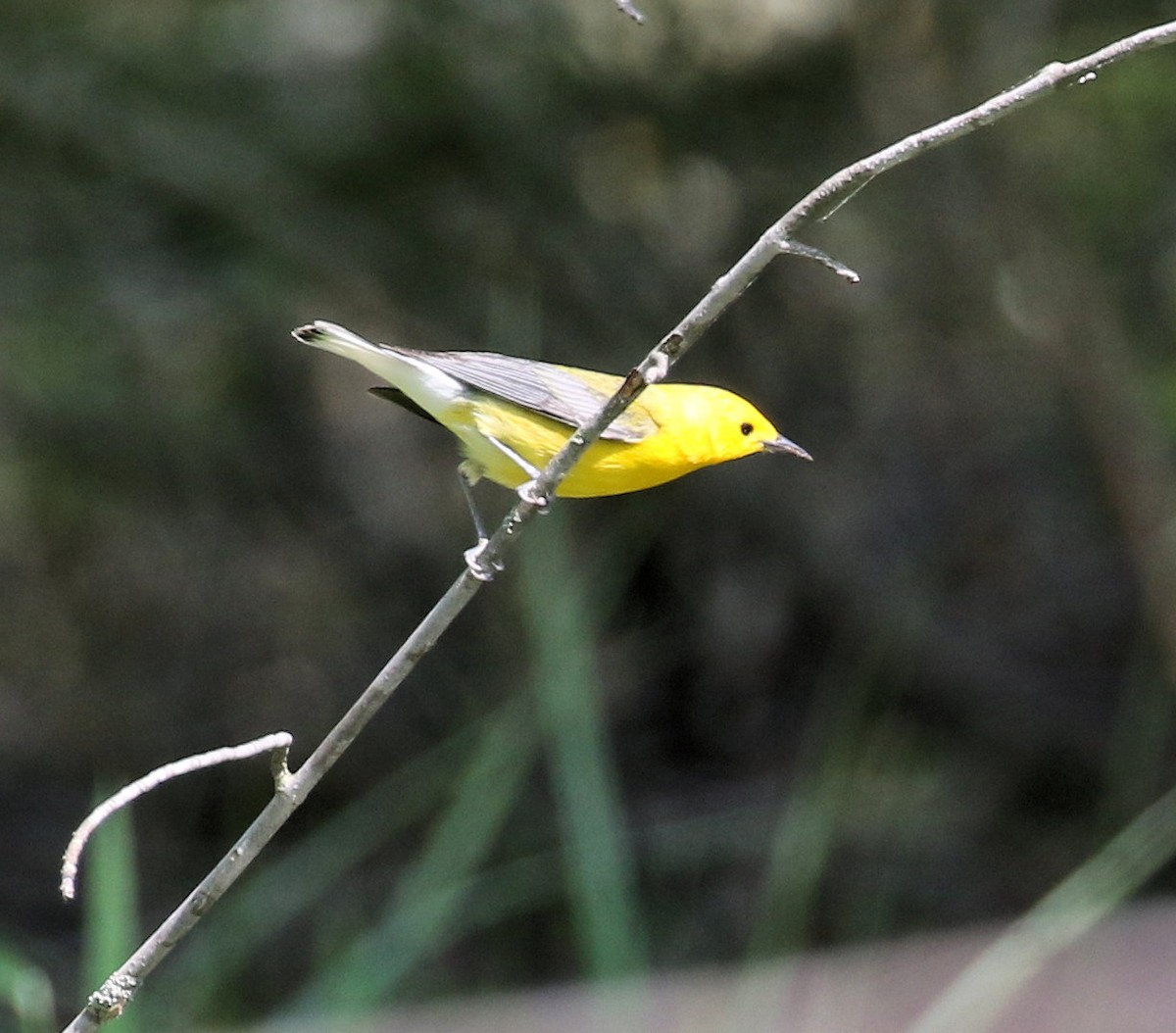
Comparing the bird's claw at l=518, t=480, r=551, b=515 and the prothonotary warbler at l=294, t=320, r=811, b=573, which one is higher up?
the prothonotary warbler at l=294, t=320, r=811, b=573

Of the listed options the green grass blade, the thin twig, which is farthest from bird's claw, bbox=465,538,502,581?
the green grass blade

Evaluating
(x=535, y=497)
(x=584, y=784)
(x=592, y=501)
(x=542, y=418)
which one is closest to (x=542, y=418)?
(x=542, y=418)

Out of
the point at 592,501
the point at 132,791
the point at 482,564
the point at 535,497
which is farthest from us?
the point at 592,501

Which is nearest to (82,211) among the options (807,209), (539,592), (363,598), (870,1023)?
(363,598)

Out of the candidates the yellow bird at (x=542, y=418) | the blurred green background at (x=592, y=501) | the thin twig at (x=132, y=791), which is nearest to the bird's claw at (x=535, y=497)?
the thin twig at (x=132, y=791)

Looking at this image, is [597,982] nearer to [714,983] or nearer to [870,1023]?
[870,1023]

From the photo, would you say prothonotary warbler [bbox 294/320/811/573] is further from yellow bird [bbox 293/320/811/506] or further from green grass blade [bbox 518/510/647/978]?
green grass blade [bbox 518/510/647/978]

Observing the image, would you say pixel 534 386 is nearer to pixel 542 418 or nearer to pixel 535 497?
pixel 542 418

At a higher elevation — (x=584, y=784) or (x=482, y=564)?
(x=482, y=564)
